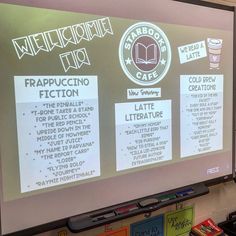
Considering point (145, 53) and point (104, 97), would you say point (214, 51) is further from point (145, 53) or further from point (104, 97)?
point (104, 97)

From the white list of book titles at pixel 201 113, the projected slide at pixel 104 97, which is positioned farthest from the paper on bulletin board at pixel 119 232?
the white list of book titles at pixel 201 113

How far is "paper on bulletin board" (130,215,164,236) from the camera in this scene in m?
1.39

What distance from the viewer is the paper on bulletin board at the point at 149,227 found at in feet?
4.55

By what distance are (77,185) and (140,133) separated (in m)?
0.34

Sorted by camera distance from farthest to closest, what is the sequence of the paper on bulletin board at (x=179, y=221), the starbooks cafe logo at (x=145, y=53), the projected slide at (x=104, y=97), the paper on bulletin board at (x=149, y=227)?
the paper on bulletin board at (x=179, y=221), the paper on bulletin board at (x=149, y=227), the starbooks cafe logo at (x=145, y=53), the projected slide at (x=104, y=97)

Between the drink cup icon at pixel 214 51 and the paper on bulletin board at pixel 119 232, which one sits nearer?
the paper on bulletin board at pixel 119 232

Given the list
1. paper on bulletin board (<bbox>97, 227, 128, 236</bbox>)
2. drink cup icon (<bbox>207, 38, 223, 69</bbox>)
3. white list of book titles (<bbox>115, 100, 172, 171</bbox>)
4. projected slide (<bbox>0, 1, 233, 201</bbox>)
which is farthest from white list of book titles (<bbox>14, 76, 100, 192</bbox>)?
drink cup icon (<bbox>207, 38, 223, 69</bbox>)

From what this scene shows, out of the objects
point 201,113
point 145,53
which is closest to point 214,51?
point 201,113

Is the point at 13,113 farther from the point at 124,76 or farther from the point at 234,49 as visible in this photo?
the point at 234,49

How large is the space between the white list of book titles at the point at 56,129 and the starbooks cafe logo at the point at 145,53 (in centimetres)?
19

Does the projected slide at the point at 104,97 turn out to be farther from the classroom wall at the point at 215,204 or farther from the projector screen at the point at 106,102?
the classroom wall at the point at 215,204

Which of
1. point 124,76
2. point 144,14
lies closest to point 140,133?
point 124,76

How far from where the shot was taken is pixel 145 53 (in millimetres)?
1267

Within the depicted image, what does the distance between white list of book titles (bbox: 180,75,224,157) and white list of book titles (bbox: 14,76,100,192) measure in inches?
18.3
